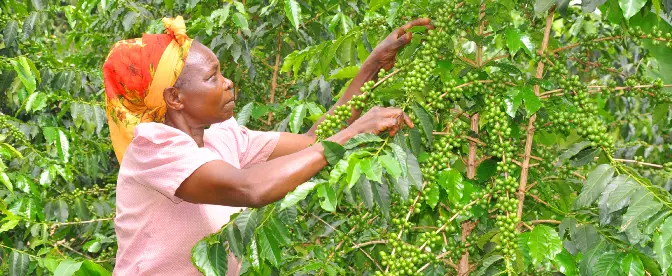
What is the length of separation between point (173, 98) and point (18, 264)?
197 centimetres

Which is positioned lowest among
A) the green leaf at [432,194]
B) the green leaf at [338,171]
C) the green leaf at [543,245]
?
the green leaf at [543,245]

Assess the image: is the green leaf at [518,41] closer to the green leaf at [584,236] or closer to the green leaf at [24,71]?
the green leaf at [584,236]

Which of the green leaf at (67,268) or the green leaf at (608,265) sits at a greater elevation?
the green leaf at (608,265)

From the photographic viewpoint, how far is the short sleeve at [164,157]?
205 centimetres

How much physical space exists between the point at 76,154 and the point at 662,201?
341 cm

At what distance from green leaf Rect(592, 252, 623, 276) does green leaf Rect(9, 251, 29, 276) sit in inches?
112

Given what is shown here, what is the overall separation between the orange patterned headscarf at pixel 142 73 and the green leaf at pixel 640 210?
125 cm

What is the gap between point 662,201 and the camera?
1896 mm

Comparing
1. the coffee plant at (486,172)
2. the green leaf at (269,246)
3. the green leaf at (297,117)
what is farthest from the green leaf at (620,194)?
the green leaf at (297,117)

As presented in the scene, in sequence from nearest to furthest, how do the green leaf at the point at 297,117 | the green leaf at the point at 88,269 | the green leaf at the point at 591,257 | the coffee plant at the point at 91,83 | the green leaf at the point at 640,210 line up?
1. the green leaf at the point at 640,210
2. the green leaf at the point at 591,257
3. the green leaf at the point at 88,269
4. the green leaf at the point at 297,117
5. the coffee plant at the point at 91,83

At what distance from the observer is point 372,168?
179cm

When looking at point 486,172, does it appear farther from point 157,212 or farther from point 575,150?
point 157,212

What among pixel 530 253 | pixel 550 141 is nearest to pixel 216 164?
pixel 530 253

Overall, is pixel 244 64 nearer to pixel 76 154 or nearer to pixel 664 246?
pixel 76 154
